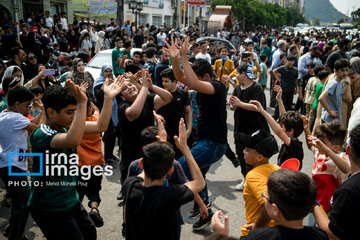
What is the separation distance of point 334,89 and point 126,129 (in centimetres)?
371

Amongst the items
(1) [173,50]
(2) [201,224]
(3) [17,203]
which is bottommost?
(2) [201,224]

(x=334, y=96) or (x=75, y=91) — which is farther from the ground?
(x=75, y=91)

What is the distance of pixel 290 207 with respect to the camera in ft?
5.88

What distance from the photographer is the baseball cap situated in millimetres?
2725

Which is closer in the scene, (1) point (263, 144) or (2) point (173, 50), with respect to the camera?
(1) point (263, 144)

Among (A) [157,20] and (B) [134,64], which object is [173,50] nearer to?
(B) [134,64]

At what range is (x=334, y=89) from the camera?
18.1ft

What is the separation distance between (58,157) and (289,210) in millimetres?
1768

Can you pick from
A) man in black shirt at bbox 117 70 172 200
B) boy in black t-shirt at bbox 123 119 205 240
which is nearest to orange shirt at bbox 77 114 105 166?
man in black shirt at bbox 117 70 172 200

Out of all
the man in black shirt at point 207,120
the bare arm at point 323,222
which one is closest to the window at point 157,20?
the man in black shirt at point 207,120

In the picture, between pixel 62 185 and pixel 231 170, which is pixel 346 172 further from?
pixel 231 170

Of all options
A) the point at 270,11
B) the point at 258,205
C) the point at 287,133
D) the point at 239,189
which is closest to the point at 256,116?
the point at 287,133

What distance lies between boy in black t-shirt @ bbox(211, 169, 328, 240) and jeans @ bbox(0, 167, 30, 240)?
2531mm

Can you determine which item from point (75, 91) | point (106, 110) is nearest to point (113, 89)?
point (106, 110)
